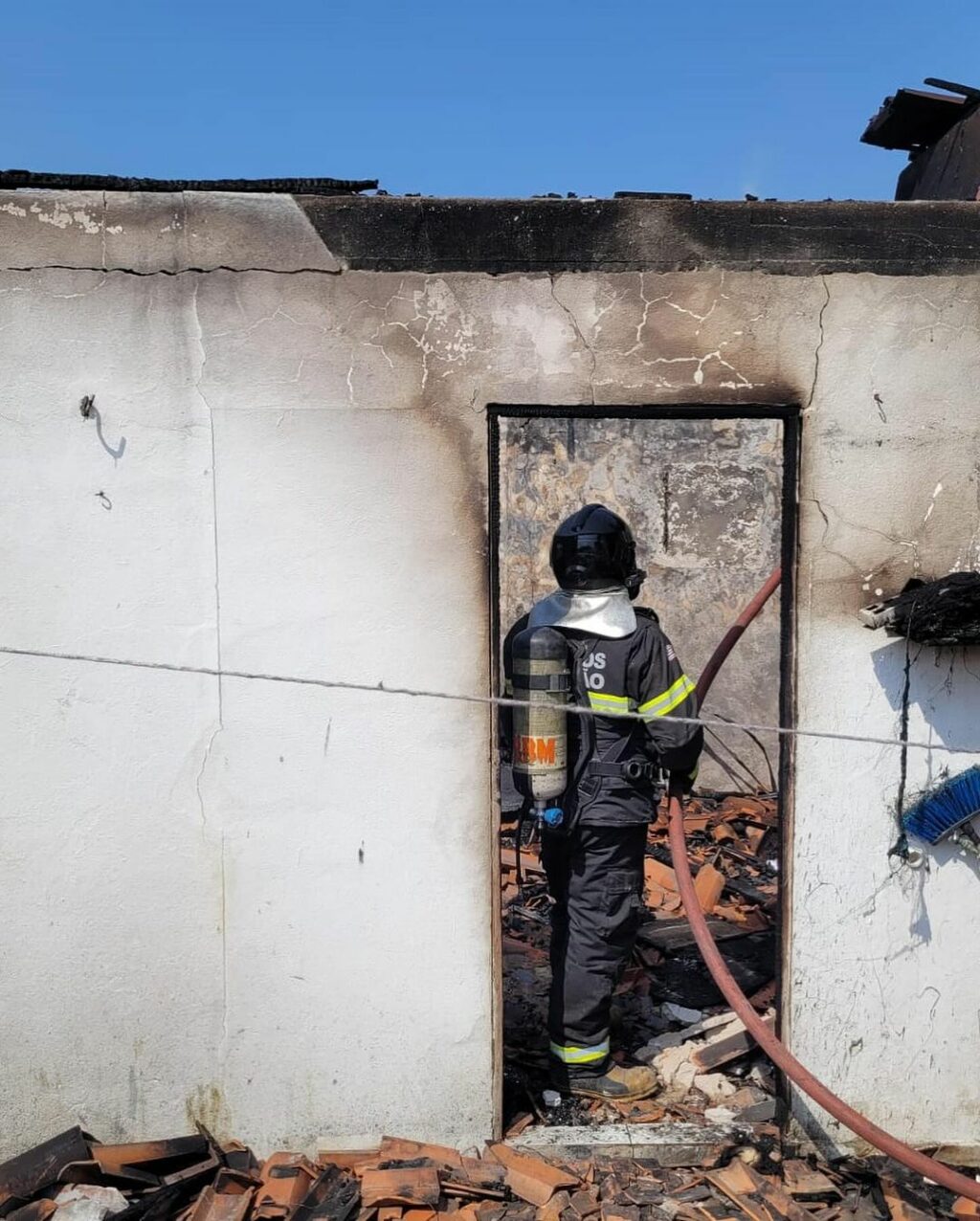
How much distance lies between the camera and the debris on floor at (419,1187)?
11.5ft

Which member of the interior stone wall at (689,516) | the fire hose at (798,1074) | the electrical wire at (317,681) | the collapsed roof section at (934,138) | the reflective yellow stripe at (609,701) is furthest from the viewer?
the interior stone wall at (689,516)

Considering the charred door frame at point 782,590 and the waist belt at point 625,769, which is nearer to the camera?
the charred door frame at point 782,590

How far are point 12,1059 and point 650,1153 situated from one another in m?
2.36

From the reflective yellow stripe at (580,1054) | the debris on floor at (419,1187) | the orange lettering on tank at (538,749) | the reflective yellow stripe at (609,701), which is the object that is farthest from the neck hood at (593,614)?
the debris on floor at (419,1187)

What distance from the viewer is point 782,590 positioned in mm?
3791

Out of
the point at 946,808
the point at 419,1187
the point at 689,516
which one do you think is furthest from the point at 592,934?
the point at 689,516

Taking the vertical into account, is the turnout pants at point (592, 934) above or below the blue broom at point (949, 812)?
below

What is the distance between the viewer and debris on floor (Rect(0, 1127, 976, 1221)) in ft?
11.5

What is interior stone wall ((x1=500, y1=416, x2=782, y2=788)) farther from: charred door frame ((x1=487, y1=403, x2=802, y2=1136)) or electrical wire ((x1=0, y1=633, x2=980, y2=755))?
electrical wire ((x1=0, y1=633, x2=980, y2=755))

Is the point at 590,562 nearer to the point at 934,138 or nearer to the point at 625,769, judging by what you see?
the point at 625,769

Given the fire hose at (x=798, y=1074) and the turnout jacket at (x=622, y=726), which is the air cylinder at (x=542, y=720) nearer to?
the turnout jacket at (x=622, y=726)

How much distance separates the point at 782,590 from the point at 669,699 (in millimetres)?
667

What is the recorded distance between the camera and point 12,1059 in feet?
12.3

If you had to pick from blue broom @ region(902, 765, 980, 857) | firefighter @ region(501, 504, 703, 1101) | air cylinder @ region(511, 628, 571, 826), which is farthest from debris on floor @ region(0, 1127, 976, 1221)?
air cylinder @ region(511, 628, 571, 826)
